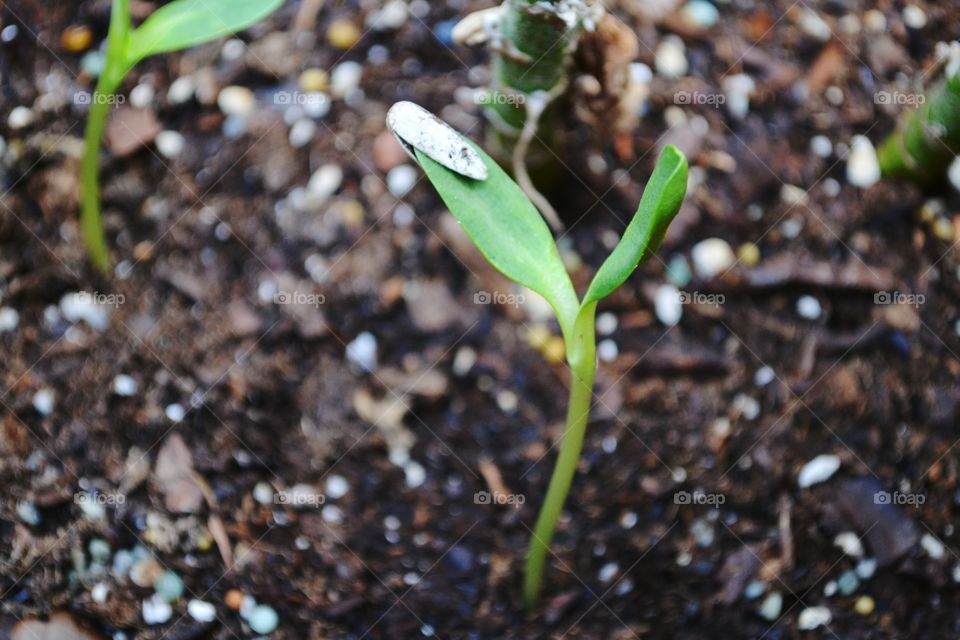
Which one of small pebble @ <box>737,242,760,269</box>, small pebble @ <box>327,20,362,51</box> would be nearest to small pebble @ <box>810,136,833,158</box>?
small pebble @ <box>737,242,760,269</box>

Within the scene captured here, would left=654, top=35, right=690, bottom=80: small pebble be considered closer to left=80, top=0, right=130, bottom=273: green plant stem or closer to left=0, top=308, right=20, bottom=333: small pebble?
left=80, top=0, right=130, bottom=273: green plant stem

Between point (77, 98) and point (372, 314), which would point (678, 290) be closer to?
point (372, 314)

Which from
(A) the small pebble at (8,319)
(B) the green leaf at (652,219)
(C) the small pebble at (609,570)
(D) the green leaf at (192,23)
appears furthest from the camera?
(A) the small pebble at (8,319)

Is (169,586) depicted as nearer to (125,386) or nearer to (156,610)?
(156,610)

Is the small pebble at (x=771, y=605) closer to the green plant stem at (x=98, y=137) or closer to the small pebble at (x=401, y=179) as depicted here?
the small pebble at (x=401, y=179)

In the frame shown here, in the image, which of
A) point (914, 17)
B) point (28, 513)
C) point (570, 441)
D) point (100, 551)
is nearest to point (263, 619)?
point (100, 551)

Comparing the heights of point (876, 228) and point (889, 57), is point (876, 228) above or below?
below

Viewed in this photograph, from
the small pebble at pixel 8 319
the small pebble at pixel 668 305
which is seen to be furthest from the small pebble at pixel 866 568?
the small pebble at pixel 8 319


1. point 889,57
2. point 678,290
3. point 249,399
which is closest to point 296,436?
point 249,399

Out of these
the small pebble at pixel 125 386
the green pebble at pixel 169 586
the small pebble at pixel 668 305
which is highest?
the small pebble at pixel 668 305
